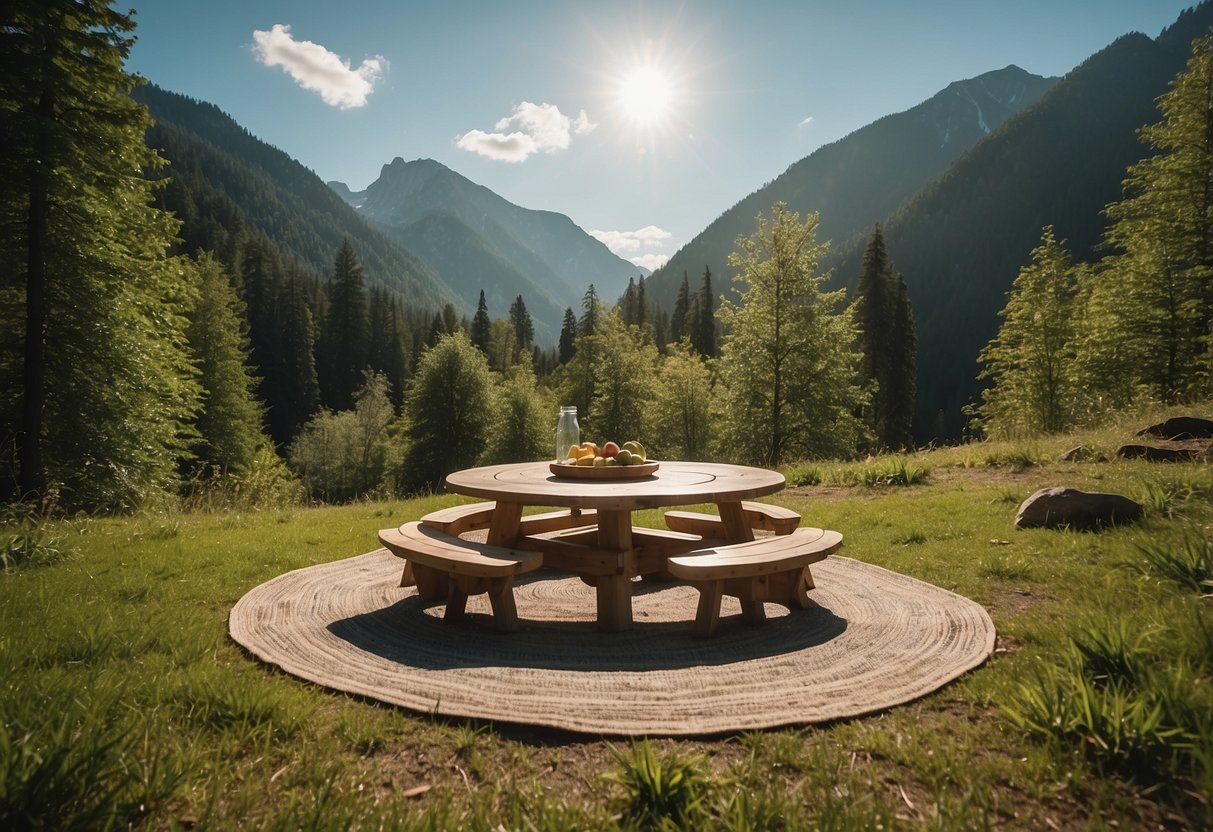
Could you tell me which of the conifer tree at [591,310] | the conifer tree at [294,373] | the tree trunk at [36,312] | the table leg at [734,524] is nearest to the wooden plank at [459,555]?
the table leg at [734,524]

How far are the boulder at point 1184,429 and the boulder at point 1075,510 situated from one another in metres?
4.46

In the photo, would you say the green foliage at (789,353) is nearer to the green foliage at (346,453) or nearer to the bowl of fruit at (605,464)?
the bowl of fruit at (605,464)

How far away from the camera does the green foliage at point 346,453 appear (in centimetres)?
3784

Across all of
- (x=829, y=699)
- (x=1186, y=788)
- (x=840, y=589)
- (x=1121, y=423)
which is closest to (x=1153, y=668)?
(x=1186, y=788)

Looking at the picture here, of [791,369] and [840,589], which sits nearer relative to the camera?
[840,589]

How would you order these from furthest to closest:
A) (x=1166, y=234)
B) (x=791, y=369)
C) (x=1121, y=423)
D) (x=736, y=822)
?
(x=791, y=369) < (x=1166, y=234) < (x=1121, y=423) < (x=736, y=822)

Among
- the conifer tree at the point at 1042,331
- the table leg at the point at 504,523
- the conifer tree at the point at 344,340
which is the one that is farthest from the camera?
the conifer tree at the point at 344,340

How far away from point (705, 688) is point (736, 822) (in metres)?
1.08

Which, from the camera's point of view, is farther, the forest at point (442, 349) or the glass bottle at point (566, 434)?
the forest at point (442, 349)

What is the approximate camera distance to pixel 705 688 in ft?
9.17

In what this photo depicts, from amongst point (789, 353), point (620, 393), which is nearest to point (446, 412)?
point (620, 393)

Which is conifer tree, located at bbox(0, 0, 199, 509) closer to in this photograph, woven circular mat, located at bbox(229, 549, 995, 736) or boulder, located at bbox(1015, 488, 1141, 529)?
woven circular mat, located at bbox(229, 549, 995, 736)

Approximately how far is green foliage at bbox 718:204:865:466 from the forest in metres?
0.07

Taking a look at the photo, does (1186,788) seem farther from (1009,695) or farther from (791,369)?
(791,369)
